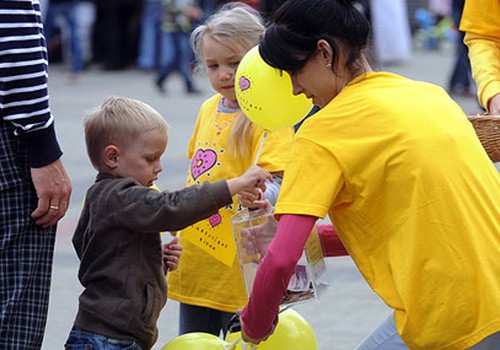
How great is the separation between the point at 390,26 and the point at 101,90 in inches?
213

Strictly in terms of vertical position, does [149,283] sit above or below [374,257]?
below

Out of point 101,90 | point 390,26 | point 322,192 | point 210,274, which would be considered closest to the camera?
point 322,192

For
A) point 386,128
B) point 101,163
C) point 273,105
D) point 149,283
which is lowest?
point 149,283

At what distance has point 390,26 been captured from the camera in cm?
1753

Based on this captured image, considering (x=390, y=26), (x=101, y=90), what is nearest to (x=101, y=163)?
(x=101, y=90)

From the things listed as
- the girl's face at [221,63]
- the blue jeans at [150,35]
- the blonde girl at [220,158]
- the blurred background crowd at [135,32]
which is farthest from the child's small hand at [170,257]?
the blue jeans at [150,35]

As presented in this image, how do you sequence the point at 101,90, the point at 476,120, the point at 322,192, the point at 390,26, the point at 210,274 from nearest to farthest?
the point at 322,192 < the point at 476,120 < the point at 210,274 < the point at 101,90 < the point at 390,26

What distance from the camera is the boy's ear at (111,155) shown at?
3088 millimetres

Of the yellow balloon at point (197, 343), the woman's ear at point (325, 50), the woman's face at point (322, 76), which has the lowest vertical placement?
the yellow balloon at point (197, 343)

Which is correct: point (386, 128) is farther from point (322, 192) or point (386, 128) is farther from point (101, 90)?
point (101, 90)

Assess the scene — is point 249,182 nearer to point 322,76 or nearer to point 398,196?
point 322,76

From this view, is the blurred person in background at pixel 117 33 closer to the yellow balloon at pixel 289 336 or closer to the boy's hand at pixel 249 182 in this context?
the yellow balloon at pixel 289 336

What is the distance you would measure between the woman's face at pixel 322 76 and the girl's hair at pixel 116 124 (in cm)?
62

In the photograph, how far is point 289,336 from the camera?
326 cm
